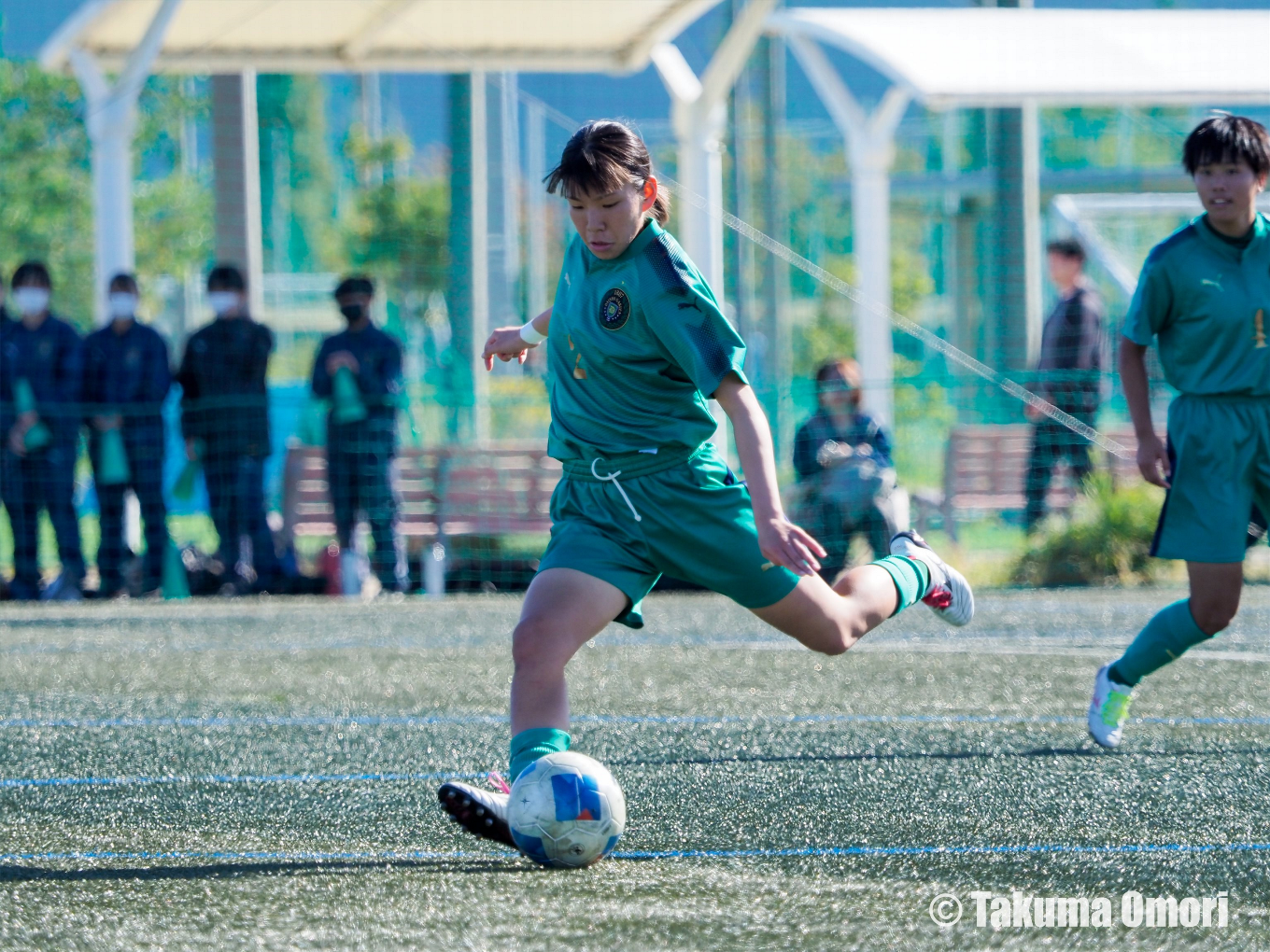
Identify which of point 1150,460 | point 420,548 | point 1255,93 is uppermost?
point 1255,93

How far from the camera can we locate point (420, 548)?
10711 millimetres

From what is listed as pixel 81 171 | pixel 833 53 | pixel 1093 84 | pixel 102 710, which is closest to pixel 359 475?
pixel 102 710

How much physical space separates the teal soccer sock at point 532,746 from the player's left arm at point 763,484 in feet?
1.93

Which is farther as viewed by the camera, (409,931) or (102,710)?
(102,710)

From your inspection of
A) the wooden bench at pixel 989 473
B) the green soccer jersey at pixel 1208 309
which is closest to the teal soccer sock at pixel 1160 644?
the green soccer jersey at pixel 1208 309

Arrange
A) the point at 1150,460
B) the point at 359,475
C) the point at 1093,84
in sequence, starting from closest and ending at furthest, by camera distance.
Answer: the point at 1150,460
the point at 359,475
the point at 1093,84

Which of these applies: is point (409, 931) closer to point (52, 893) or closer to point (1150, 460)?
point (52, 893)

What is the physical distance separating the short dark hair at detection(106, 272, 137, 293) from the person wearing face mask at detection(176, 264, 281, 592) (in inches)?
17.9

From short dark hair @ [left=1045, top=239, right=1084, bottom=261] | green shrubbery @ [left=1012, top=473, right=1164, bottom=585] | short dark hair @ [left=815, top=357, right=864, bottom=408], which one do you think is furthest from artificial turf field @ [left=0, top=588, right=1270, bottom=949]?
short dark hair @ [left=1045, top=239, right=1084, bottom=261]

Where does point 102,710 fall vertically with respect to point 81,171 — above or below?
below

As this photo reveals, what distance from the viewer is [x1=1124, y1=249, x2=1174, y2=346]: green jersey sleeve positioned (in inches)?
187

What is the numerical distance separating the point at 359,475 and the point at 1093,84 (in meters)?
5.96

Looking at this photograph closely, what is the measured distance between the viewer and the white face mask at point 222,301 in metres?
10.3

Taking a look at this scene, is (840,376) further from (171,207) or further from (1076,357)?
(171,207)
